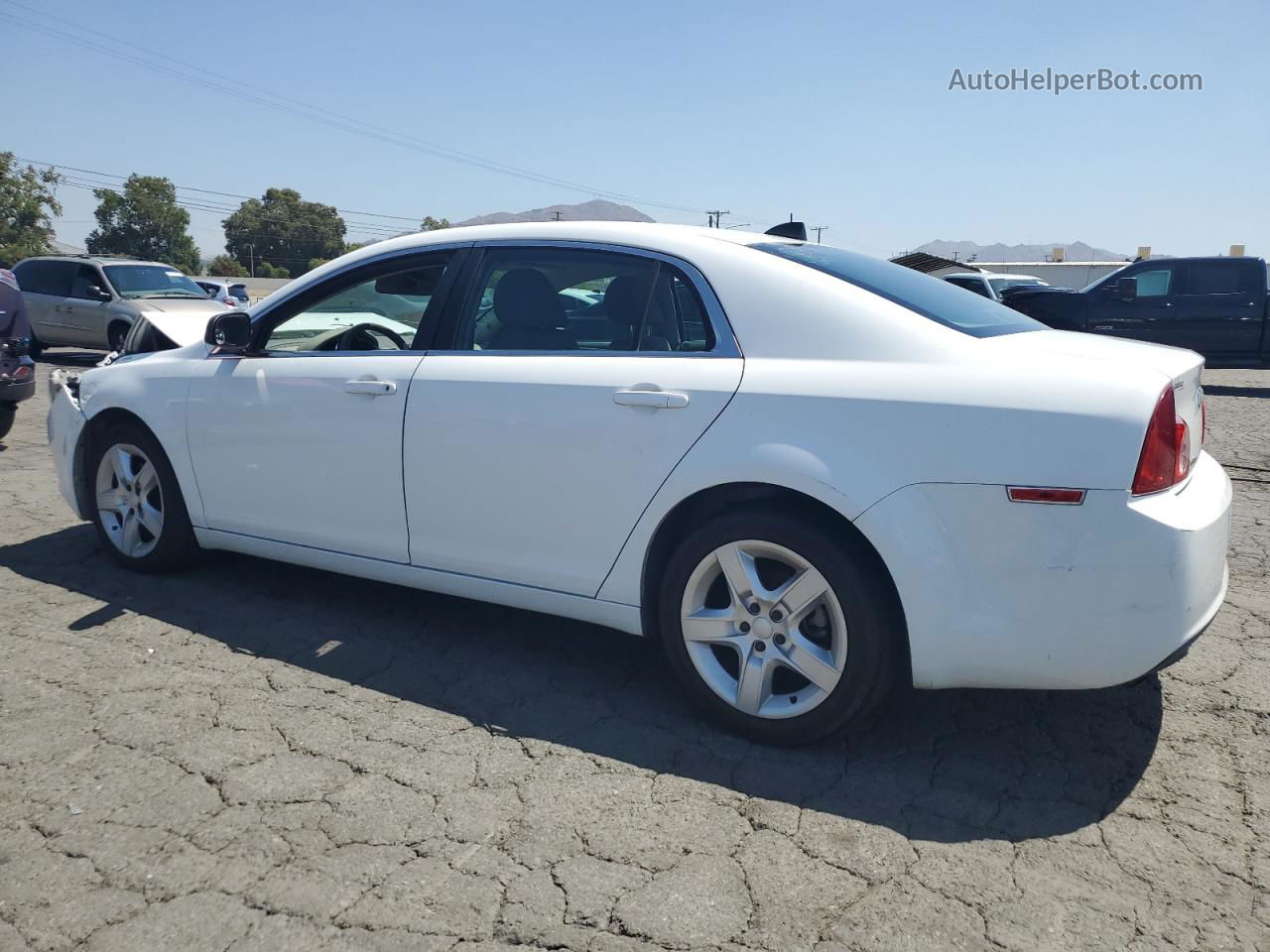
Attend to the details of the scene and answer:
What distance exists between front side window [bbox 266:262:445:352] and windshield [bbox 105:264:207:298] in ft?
44.4

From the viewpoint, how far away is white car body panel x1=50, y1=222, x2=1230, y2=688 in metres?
2.54

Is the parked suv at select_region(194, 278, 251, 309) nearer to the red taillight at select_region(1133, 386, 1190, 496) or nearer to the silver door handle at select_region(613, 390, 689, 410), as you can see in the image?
the silver door handle at select_region(613, 390, 689, 410)

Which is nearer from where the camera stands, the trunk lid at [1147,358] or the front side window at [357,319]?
the trunk lid at [1147,358]

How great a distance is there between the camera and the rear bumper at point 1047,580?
251 cm

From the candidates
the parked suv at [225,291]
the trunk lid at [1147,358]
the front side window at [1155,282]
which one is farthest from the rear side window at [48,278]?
the front side window at [1155,282]

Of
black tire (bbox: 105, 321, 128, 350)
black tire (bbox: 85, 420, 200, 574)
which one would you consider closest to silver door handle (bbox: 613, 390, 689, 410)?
black tire (bbox: 85, 420, 200, 574)

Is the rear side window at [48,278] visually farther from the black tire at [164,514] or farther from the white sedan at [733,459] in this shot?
the white sedan at [733,459]

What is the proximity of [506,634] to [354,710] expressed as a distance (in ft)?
2.69

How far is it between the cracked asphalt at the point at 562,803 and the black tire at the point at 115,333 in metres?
12.7

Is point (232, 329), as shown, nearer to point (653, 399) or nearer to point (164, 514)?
point (164, 514)

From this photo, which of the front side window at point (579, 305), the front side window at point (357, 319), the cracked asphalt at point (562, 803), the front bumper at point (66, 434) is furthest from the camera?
the front bumper at point (66, 434)

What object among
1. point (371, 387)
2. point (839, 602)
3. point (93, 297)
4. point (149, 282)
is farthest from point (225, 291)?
point (839, 602)

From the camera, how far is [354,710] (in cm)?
328

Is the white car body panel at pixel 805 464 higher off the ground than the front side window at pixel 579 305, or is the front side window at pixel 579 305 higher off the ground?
the front side window at pixel 579 305
